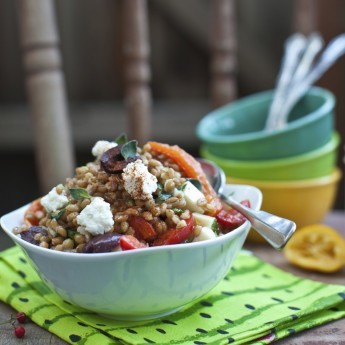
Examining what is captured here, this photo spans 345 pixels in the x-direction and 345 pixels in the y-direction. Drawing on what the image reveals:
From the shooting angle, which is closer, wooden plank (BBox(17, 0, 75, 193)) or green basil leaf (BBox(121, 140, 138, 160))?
green basil leaf (BBox(121, 140, 138, 160))

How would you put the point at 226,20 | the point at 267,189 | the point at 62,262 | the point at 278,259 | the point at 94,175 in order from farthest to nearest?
Result: the point at 226,20 < the point at 267,189 < the point at 278,259 < the point at 94,175 < the point at 62,262

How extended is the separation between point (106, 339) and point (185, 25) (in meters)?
1.91

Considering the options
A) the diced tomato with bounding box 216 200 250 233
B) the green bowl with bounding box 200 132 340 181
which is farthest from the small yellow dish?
the diced tomato with bounding box 216 200 250 233

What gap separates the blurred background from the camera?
2.63 m

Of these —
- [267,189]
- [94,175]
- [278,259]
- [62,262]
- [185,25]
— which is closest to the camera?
[62,262]

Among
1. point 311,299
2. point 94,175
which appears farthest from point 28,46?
point 311,299

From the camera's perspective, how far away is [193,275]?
90 cm

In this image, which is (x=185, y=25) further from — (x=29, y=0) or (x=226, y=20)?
(x=29, y=0)

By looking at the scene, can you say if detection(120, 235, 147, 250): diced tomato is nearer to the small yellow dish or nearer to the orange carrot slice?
the orange carrot slice

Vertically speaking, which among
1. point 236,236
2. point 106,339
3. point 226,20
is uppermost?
point 226,20

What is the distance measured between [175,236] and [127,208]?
8 centimetres

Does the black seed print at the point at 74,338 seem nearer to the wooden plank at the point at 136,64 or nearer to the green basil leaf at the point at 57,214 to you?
the green basil leaf at the point at 57,214

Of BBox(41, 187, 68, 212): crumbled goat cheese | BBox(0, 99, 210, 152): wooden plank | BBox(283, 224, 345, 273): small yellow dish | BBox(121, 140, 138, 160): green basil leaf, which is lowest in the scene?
BBox(0, 99, 210, 152): wooden plank

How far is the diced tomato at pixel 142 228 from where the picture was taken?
0.90 meters
